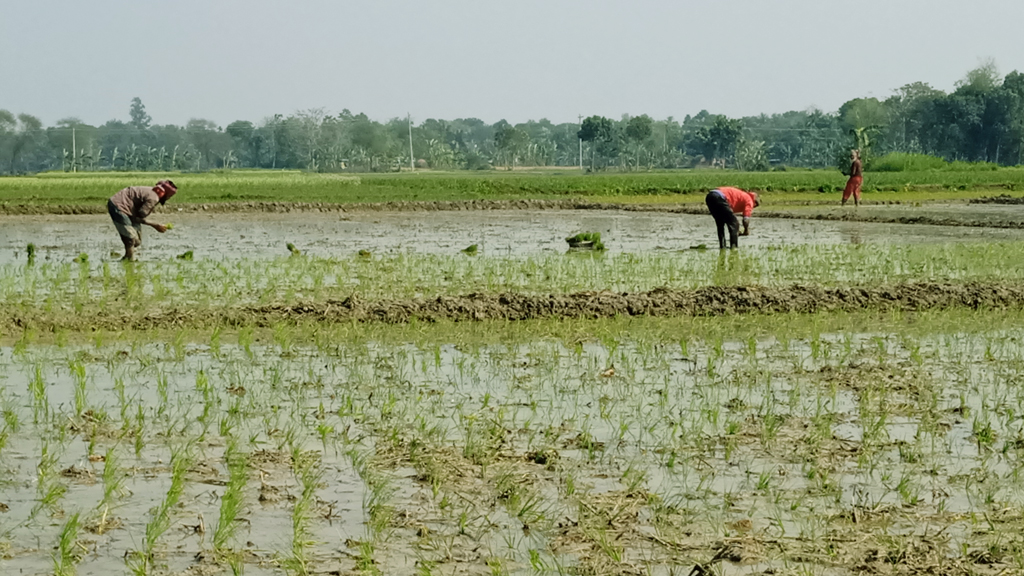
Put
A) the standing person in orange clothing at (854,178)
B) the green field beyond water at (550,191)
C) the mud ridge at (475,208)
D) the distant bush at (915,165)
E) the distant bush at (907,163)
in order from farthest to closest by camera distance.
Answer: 1. the distant bush at (907,163)
2. the distant bush at (915,165)
3. the green field beyond water at (550,191)
4. the standing person in orange clothing at (854,178)
5. the mud ridge at (475,208)

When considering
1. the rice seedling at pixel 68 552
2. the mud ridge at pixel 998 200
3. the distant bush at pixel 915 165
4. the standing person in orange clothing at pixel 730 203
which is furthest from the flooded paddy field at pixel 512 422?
the distant bush at pixel 915 165

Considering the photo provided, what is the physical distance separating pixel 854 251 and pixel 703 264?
244 cm

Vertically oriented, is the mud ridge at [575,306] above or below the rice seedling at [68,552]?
above

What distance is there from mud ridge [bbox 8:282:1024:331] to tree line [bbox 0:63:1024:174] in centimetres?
6272

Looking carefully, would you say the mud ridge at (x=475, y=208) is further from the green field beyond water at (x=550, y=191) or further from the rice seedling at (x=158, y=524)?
the rice seedling at (x=158, y=524)

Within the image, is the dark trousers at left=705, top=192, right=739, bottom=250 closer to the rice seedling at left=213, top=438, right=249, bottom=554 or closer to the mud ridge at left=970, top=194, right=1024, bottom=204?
the rice seedling at left=213, top=438, right=249, bottom=554

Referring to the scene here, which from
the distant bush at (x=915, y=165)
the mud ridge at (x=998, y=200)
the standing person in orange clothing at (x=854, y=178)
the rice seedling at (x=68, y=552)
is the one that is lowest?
the rice seedling at (x=68, y=552)

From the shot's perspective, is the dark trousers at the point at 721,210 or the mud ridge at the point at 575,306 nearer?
the mud ridge at the point at 575,306

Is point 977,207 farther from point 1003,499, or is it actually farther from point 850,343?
point 1003,499

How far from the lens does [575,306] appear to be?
8.75 meters

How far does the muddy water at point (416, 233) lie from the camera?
48.6 feet

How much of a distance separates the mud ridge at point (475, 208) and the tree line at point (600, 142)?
46.9 meters

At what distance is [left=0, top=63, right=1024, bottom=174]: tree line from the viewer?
69.2m

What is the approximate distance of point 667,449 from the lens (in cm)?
484
